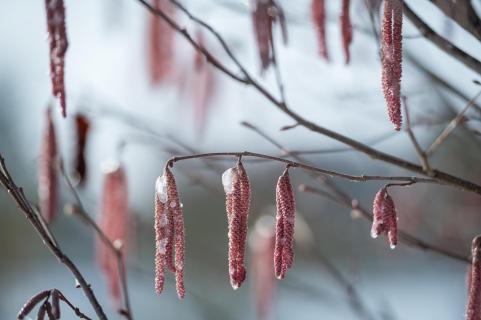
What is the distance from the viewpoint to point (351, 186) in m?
14.7

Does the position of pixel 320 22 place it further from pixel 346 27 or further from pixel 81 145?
pixel 81 145

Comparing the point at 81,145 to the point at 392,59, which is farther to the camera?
the point at 81,145

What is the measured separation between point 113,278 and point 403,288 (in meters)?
9.81

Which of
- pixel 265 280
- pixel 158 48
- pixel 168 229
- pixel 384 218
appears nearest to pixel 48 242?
pixel 168 229

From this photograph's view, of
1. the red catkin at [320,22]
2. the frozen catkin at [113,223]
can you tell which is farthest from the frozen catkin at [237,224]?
the frozen catkin at [113,223]

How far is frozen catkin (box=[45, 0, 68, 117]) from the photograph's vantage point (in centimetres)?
115

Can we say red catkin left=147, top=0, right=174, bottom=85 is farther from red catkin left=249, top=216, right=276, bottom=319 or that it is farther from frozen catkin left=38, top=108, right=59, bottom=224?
red catkin left=249, top=216, right=276, bottom=319

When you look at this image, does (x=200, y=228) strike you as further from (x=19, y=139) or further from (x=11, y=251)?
(x=19, y=139)

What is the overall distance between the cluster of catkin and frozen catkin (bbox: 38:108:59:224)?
1.88 feet

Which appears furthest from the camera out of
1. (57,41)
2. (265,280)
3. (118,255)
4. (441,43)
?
(265,280)

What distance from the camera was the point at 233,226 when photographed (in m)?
1.06

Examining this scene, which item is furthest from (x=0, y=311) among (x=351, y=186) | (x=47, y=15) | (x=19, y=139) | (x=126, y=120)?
(x=19, y=139)

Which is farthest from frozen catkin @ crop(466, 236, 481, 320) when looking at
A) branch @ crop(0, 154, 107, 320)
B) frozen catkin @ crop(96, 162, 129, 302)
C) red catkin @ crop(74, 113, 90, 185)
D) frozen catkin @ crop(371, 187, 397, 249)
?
red catkin @ crop(74, 113, 90, 185)

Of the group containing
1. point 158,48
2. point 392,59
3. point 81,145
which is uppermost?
point 158,48
